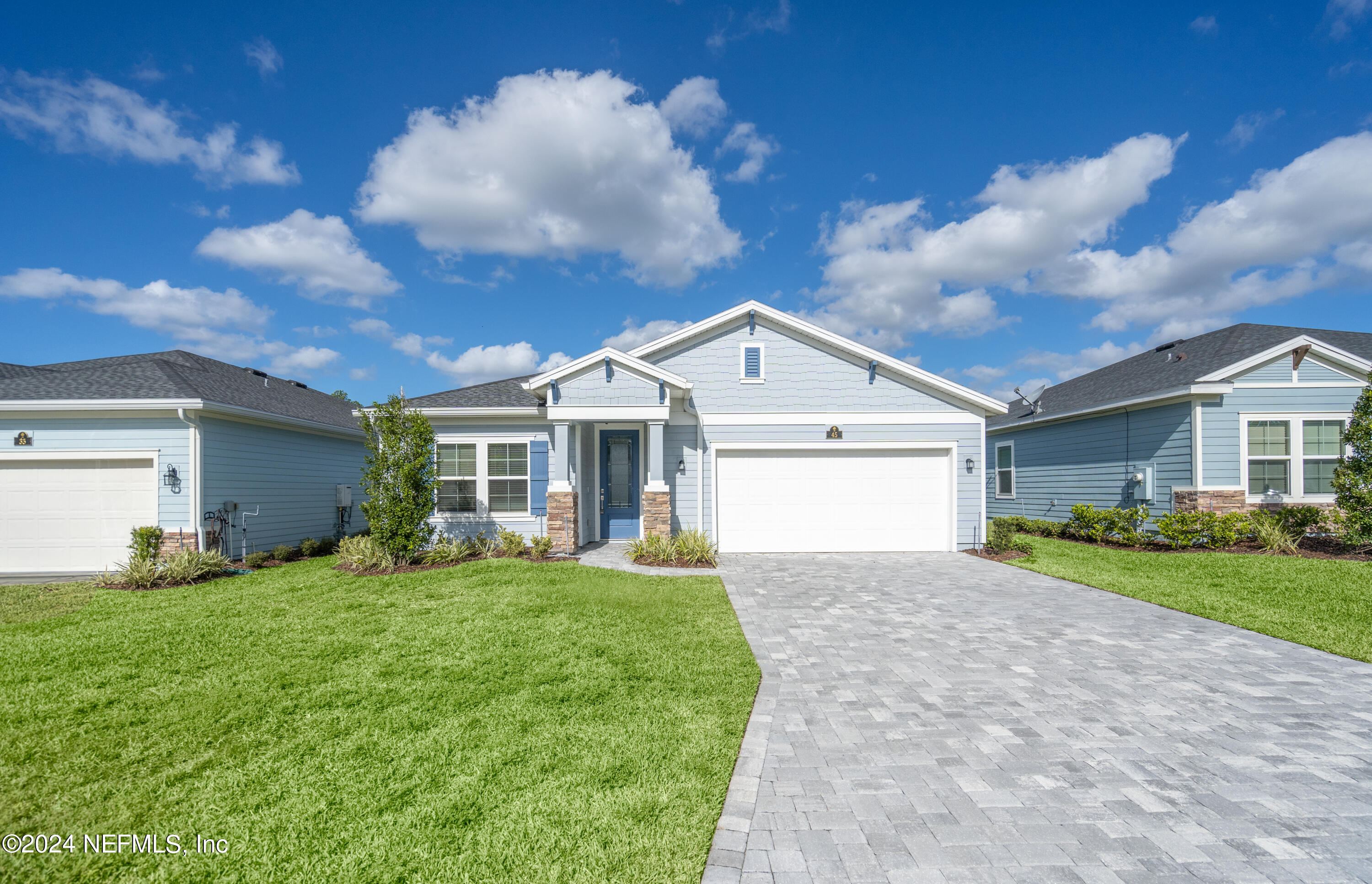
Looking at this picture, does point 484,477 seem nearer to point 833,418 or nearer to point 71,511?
point 71,511

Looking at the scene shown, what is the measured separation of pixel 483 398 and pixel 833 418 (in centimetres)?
804

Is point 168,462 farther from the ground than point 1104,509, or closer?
farther from the ground

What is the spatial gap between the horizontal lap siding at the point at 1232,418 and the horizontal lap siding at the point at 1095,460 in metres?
0.34

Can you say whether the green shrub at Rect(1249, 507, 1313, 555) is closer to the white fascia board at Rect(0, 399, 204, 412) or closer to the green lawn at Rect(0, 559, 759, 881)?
the green lawn at Rect(0, 559, 759, 881)

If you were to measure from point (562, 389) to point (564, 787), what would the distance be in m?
9.05

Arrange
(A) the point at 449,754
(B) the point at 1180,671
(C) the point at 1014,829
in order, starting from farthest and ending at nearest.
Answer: (B) the point at 1180,671 < (A) the point at 449,754 < (C) the point at 1014,829

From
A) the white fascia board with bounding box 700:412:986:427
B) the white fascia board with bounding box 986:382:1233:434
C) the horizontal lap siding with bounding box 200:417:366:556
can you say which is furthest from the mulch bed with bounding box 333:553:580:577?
the white fascia board with bounding box 986:382:1233:434

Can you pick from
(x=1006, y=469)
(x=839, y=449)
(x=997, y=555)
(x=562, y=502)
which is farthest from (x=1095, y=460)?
(x=562, y=502)

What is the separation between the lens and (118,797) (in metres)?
3.35

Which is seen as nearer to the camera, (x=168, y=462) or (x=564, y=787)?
(x=564, y=787)

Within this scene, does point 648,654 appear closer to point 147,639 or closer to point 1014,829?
point 1014,829

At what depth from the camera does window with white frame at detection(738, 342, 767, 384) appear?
1280cm

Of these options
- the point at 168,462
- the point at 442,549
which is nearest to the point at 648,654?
the point at 442,549

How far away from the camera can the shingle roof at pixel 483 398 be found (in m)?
12.7
